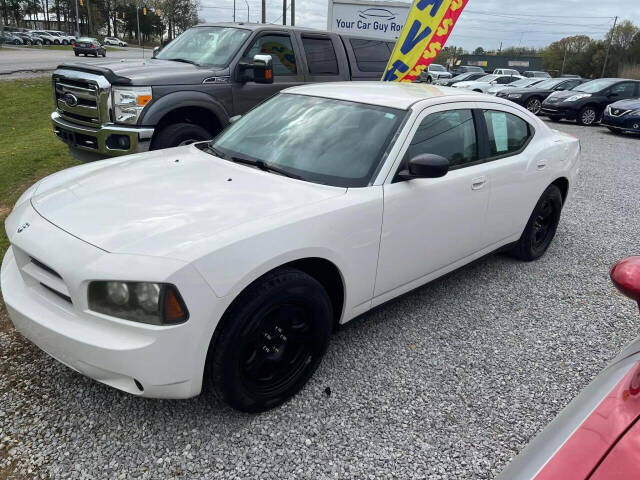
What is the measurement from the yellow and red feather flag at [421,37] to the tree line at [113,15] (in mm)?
71992

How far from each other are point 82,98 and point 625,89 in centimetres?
1665

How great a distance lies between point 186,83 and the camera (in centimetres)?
556

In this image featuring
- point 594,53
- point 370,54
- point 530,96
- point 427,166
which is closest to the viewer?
point 427,166

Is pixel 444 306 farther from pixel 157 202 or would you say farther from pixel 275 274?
pixel 157 202

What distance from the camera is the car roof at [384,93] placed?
3.30 metres

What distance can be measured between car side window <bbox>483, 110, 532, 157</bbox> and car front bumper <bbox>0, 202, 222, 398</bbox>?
267 centimetres

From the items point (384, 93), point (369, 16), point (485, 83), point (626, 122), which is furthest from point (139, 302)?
point (485, 83)

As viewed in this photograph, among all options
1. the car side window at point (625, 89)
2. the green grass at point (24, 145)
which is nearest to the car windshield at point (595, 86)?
the car side window at point (625, 89)

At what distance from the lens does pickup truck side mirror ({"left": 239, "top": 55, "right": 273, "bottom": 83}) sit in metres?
5.86

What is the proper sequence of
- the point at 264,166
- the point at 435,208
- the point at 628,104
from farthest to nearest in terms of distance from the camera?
1. the point at 628,104
2. the point at 435,208
3. the point at 264,166

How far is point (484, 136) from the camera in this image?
3699mm

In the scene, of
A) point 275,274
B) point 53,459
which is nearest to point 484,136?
point 275,274

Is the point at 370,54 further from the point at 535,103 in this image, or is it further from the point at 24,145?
the point at 535,103

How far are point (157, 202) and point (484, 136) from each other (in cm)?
246
